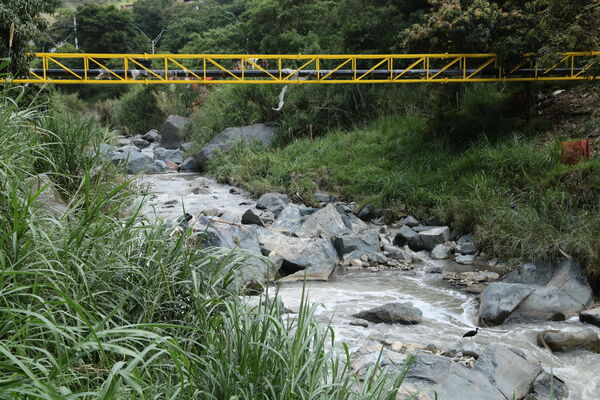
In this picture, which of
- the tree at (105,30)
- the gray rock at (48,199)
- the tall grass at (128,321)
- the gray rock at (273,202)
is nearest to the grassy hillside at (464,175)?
the gray rock at (273,202)

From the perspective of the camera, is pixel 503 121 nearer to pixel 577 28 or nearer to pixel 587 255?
pixel 577 28

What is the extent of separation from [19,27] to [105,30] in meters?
31.1

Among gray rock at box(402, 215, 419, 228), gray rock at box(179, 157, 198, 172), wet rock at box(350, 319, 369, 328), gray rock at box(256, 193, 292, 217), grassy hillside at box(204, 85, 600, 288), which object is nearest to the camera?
wet rock at box(350, 319, 369, 328)

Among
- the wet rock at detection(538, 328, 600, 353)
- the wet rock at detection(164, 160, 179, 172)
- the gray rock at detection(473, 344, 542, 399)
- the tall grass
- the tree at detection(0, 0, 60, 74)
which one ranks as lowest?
the wet rock at detection(164, 160, 179, 172)

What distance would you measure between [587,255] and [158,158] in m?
14.6

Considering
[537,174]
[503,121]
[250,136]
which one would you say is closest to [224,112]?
[250,136]

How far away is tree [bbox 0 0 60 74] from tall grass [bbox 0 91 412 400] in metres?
8.38

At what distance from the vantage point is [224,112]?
2047cm

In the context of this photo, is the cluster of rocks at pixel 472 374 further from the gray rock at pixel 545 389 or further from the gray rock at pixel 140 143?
the gray rock at pixel 140 143

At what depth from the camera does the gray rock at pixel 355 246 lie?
9961 millimetres

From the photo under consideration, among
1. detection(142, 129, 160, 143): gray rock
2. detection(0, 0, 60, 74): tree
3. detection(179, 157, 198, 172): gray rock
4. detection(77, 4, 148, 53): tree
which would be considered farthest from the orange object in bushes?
detection(77, 4, 148, 53): tree

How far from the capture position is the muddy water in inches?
237

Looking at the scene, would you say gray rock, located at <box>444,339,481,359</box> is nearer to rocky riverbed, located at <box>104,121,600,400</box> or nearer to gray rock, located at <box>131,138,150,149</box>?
rocky riverbed, located at <box>104,121,600,400</box>

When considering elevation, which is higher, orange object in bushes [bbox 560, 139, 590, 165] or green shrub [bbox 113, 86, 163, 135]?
orange object in bushes [bbox 560, 139, 590, 165]
